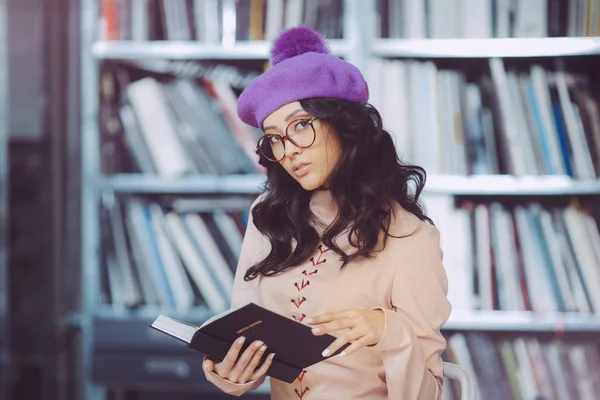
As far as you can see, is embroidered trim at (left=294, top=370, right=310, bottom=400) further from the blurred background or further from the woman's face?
the blurred background

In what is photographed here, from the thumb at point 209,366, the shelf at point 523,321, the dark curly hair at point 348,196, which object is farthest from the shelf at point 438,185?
the thumb at point 209,366

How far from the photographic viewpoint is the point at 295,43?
140cm

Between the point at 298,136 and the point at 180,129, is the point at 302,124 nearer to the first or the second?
the point at 298,136

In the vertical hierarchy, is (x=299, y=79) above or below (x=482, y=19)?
below

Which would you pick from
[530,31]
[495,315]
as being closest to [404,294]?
[495,315]

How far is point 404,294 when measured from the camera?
1319 mm

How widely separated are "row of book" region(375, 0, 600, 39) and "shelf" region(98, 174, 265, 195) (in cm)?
58

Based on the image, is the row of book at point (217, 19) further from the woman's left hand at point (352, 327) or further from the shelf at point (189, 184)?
the woman's left hand at point (352, 327)

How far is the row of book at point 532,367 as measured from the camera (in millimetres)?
2156

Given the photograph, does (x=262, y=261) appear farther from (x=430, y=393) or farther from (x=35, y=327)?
(x=35, y=327)

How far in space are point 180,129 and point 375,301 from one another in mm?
1065

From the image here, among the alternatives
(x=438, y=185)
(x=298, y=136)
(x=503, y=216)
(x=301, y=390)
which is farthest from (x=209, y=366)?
(x=503, y=216)

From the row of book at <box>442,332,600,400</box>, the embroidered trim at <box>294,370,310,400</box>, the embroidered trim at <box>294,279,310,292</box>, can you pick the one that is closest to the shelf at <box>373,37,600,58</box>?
the row of book at <box>442,332,600,400</box>

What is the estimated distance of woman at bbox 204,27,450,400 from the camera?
4.30 feet
